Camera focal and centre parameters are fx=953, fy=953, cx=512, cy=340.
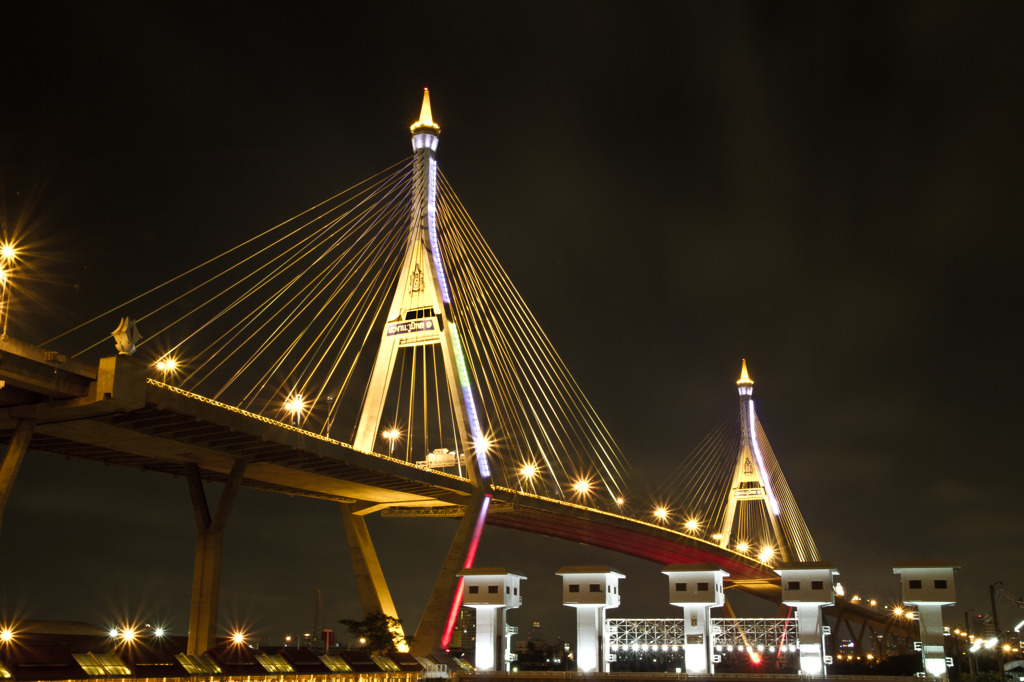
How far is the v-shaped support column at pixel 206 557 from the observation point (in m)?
32.1

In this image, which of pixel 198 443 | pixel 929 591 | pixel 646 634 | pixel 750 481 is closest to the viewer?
pixel 198 443

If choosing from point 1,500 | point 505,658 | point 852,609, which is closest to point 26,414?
point 1,500

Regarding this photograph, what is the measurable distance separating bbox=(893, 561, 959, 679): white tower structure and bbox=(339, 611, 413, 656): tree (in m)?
20.7

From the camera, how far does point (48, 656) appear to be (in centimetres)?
2417

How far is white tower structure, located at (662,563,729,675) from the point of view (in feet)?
129

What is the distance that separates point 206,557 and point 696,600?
19.8 metres

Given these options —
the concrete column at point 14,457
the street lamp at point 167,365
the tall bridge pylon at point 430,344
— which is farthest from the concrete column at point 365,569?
the concrete column at point 14,457

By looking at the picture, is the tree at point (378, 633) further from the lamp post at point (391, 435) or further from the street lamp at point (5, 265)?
the street lamp at point (5, 265)

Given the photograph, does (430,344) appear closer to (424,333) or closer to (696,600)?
(424,333)

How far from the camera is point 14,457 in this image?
2425cm

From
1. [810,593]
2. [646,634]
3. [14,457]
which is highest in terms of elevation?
[14,457]

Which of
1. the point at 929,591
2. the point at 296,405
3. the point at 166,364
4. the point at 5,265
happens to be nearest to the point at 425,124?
the point at 296,405

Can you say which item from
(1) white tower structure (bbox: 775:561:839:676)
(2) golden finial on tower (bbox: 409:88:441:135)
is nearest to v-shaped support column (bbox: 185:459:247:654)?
(2) golden finial on tower (bbox: 409:88:441:135)

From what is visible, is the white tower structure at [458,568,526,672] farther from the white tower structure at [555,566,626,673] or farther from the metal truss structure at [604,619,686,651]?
the metal truss structure at [604,619,686,651]
